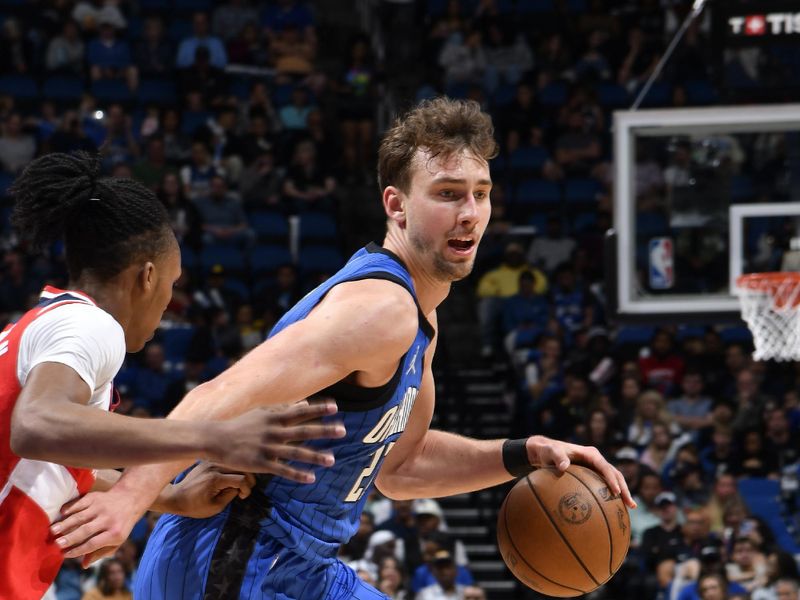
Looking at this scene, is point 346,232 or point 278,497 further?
point 346,232

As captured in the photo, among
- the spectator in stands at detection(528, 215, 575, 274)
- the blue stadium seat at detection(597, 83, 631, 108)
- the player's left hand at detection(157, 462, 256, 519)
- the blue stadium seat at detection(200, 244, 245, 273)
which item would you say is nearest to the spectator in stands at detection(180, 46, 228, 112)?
the blue stadium seat at detection(200, 244, 245, 273)

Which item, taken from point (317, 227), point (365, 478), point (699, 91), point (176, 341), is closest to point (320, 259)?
point (317, 227)

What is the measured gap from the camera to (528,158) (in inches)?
506

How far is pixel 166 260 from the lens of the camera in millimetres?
2975

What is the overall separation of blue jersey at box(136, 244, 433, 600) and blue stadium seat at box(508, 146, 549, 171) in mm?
9595

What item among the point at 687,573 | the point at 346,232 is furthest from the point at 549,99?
the point at 687,573

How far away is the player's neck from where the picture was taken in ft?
11.5

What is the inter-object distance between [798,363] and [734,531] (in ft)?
6.77

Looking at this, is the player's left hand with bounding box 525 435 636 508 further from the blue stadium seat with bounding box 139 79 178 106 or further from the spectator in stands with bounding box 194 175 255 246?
the blue stadium seat with bounding box 139 79 178 106

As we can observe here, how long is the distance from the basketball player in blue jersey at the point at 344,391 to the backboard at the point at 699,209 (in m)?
4.02

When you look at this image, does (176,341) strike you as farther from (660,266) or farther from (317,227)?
(660,266)

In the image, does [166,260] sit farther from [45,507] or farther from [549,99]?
[549,99]

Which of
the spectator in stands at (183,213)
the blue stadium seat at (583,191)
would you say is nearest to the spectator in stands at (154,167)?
the spectator in stands at (183,213)

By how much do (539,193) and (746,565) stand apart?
5.09 metres
